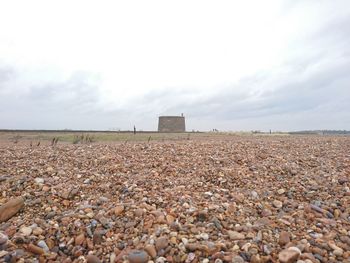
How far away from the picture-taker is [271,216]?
4812 millimetres

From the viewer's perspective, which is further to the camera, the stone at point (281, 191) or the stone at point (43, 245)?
the stone at point (281, 191)

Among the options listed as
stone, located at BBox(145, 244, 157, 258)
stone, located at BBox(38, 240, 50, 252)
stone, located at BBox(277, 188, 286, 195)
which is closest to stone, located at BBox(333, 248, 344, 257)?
stone, located at BBox(277, 188, 286, 195)

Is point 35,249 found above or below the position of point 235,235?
below

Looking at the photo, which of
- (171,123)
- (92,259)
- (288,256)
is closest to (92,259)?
(92,259)

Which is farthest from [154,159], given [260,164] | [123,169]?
[260,164]

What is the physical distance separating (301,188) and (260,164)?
179cm

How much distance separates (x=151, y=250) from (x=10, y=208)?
2.74 metres

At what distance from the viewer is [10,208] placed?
4.96m

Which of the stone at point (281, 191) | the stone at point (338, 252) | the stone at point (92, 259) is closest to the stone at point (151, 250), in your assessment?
the stone at point (92, 259)

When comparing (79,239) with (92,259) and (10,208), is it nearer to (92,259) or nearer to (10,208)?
(92,259)

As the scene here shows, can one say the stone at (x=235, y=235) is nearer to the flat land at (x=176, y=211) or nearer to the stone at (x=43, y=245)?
the flat land at (x=176, y=211)

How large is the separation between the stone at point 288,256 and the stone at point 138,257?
5.55 ft

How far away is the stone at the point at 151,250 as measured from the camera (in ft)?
12.4

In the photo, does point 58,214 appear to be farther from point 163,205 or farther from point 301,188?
point 301,188
